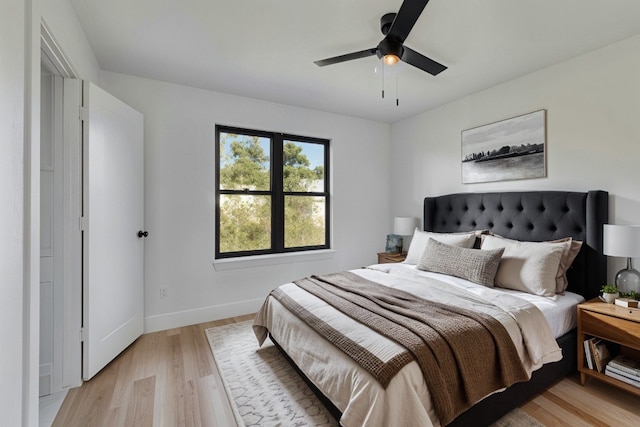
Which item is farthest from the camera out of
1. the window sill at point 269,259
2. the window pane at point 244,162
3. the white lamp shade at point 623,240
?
the window pane at point 244,162

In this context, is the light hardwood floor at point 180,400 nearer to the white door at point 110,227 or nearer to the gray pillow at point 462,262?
the white door at point 110,227

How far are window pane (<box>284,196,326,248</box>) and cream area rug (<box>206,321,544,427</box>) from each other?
4.59ft

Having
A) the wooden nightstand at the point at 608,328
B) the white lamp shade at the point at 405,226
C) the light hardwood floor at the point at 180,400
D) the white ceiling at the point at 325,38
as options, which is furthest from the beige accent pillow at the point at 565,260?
the white lamp shade at the point at 405,226

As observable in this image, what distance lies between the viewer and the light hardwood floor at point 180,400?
5.57ft

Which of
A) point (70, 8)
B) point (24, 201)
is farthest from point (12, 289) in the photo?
point (70, 8)

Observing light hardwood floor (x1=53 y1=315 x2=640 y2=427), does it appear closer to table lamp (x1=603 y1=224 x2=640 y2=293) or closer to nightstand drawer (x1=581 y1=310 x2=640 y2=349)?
nightstand drawer (x1=581 y1=310 x2=640 y2=349)

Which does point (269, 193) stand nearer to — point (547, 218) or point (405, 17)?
point (405, 17)

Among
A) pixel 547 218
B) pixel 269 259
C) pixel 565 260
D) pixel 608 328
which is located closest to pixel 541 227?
pixel 547 218

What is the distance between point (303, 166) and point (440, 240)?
192 cm

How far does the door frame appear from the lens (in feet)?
6.64

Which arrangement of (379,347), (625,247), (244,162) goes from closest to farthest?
1. (379,347)
2. (625,247)
3. (244,162)

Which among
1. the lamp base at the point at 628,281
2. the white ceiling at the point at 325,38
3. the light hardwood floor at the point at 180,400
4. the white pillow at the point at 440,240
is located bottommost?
the light hardwood floor at the point at 180,400

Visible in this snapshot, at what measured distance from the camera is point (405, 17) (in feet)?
5.10

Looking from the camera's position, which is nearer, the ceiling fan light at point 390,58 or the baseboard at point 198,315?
the ceiling fan light at point 390,58
